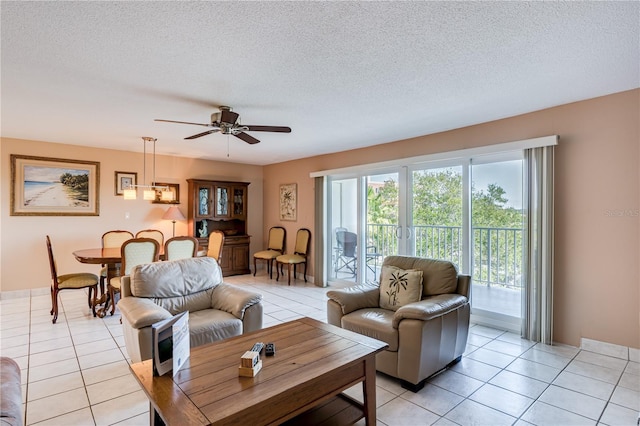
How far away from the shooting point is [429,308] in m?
2.48

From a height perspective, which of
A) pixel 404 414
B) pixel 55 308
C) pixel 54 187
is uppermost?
pixel 54 187

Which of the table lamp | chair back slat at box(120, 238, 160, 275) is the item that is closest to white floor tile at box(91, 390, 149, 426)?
chair back slat at box(120, 238, 160, 275)

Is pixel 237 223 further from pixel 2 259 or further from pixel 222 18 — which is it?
pixel 222 18

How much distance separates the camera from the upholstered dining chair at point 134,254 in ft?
12.8

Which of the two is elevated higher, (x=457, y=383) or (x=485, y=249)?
(x=485, y=249)

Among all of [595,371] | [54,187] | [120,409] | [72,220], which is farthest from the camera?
[72,220]

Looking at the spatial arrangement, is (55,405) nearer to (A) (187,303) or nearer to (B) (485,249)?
(A) (187,303)

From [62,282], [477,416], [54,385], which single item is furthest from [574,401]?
[62,282]

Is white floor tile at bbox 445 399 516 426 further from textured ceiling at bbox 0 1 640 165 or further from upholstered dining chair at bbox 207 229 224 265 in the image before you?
upholstered dining chair at bbox 207 229 224 265

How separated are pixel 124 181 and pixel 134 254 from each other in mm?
2486

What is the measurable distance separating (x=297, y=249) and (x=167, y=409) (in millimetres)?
5172

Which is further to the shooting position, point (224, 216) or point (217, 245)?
point (224, 216)

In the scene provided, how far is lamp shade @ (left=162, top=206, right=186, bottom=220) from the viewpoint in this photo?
6086 mm

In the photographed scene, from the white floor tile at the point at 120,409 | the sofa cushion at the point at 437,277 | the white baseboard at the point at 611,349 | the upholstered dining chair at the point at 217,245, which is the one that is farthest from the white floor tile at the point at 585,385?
the upholstered dining chair at the point at 217,245
